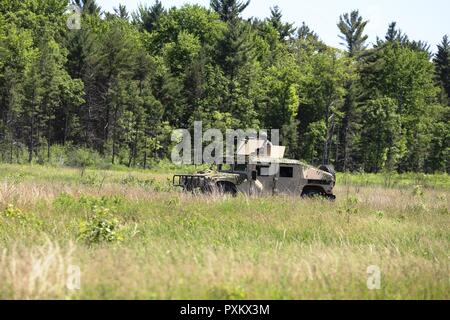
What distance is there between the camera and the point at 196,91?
53.2m

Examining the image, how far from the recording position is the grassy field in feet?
19.8

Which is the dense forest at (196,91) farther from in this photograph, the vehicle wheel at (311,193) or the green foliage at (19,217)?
the green foliage at (19,217)

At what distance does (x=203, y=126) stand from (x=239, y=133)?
321cm

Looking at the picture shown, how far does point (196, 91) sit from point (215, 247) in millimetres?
45297

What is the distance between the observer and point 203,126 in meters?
48.2

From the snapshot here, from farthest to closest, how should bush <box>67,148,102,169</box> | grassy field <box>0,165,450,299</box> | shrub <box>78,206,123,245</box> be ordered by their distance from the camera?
1. bush <box>67,148,102,169</box>
2. shrub <box>78,206,123,245</box>
3. grassy field <box>0,165,450,299</box>

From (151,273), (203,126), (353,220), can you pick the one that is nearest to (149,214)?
(353,220)

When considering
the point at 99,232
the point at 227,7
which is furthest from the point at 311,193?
the point at 227,7

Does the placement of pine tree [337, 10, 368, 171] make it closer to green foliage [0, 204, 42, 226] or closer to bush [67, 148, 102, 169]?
bush [67, 148, 102, 169]

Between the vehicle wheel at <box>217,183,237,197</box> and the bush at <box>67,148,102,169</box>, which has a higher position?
the bush at <box>67,148,102,169</box>

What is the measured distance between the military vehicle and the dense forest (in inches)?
979

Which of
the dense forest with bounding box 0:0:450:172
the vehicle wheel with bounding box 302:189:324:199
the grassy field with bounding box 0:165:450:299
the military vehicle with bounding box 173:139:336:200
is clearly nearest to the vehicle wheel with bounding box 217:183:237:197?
the military vehicle with bounding box 173:139:336:200

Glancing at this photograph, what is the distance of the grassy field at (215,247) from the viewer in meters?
6.02
